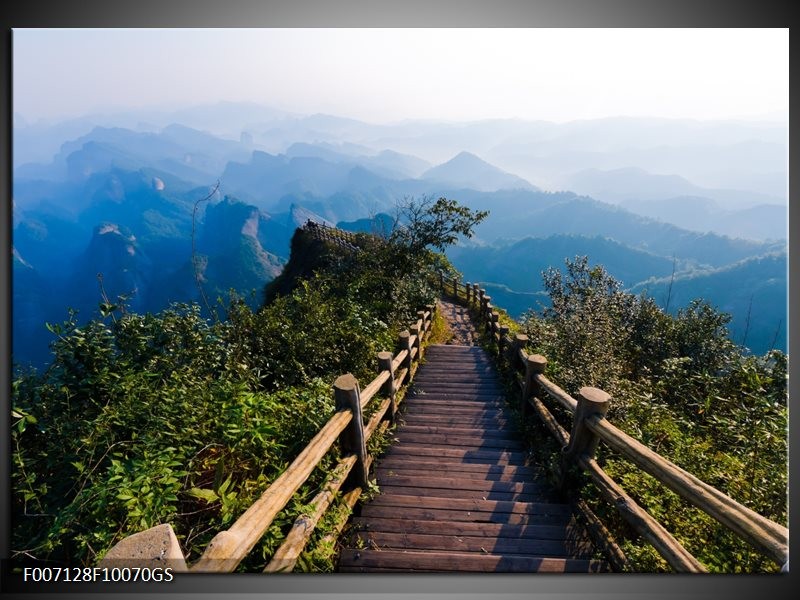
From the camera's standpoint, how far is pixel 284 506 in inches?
99.9

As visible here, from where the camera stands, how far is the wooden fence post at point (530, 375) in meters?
4.67

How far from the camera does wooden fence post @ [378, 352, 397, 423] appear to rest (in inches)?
179

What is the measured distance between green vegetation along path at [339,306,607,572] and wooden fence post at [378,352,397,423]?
0.24 metres

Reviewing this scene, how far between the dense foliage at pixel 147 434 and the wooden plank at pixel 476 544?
67 centimetres

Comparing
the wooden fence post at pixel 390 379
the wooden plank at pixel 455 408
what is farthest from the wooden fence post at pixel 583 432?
the wooden fence post at pixel 390 379

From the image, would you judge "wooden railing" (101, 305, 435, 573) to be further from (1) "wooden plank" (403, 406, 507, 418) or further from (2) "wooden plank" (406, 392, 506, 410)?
(2) "wooden plank" (406, 392, 506, 410)

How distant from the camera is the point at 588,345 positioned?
620 centimetres

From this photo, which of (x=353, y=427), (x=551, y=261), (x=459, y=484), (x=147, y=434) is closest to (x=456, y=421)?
(x=459, y=484)

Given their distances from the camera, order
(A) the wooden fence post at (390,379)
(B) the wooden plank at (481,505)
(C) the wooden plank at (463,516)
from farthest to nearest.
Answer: (A) the wooden fence post at (390,379), (B) the wooden plank at (481,505), (C) the wooden plank at (463,516)

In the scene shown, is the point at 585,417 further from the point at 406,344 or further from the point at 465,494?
the point at 406,344

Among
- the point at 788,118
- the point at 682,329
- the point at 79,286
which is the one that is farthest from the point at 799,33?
the point at 79,286

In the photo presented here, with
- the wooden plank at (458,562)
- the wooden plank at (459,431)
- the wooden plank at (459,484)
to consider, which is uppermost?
the wooden plank at (459,431)

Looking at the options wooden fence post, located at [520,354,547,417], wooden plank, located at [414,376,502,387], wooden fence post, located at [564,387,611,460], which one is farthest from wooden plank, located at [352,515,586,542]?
wooden plank, located at [414,376,502,387]

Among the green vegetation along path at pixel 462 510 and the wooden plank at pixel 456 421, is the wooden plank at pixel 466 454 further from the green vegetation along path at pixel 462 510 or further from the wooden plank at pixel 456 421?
the wooden plank at pixel 456 421
